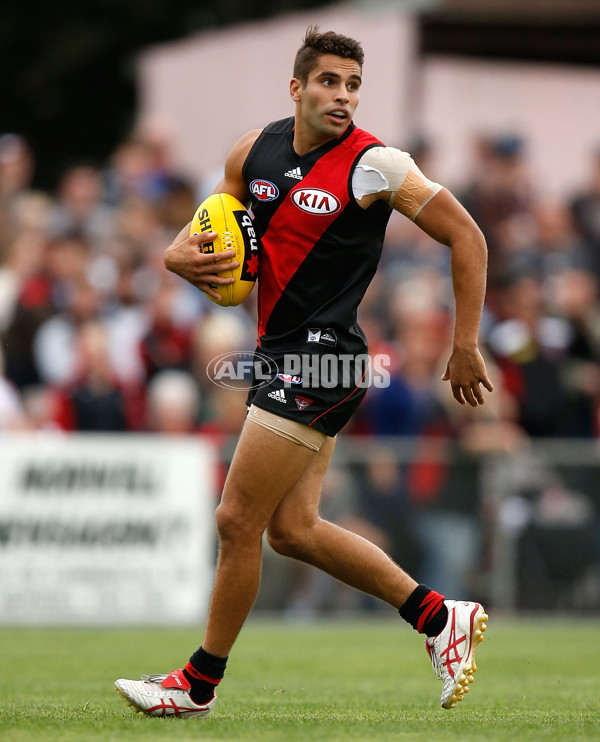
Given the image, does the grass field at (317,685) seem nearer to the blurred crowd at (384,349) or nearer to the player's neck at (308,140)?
the blurred crowd at (384,349)

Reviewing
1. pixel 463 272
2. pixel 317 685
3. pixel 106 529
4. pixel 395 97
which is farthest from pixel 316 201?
pixel 395 97

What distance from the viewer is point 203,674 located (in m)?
5.66

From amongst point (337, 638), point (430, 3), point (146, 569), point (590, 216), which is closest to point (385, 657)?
point (337, 638)

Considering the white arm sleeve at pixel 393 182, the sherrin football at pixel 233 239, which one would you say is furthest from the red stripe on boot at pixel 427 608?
the white arm sleeve at pixel 393 182

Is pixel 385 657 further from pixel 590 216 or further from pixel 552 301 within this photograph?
pixel 590 216

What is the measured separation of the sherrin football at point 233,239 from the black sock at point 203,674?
55.3 inches

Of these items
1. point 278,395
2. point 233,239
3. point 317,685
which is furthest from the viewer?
point 317,685

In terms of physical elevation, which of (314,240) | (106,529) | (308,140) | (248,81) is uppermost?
(248,81)

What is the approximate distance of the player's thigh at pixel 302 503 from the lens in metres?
5.71

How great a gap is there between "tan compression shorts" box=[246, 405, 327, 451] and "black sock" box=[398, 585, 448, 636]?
76 cm

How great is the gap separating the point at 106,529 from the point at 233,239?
603 cm

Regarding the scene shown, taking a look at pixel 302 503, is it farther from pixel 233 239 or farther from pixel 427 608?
pixel 233 239

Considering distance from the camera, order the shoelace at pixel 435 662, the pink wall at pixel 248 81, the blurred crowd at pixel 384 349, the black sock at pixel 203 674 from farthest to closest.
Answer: the pink wall at pixel 248 81 < the blurred crowd at pixel 384 349 < the shoelace at pixel 435 662 < the black sock at pixel 203 674

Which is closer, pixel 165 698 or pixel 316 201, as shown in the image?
pixel 316 201
